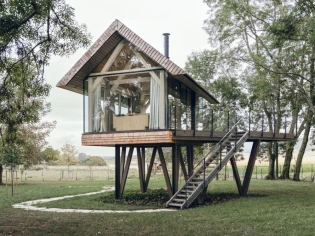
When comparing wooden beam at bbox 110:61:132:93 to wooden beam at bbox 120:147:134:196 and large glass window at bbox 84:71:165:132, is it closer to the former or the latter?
large glass window at bbox 84:71:165:132

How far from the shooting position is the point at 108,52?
1650cm

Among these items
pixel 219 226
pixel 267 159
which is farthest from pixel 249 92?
pixel 219 226

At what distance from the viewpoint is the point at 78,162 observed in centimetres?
6288

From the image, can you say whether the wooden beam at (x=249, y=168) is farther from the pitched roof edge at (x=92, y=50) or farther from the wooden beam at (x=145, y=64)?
the pitched roof edge at (x=92, y=50)

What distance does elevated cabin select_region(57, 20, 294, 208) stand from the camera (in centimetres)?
1524

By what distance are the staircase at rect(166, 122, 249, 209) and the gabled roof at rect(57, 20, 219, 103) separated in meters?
2.95

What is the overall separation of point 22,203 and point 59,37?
8388 millimetres

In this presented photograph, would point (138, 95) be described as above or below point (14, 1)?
below

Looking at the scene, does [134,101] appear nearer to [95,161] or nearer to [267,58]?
[267,58]

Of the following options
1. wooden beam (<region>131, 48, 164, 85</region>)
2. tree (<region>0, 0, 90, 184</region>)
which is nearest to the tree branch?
tree (<region>0, 0, 90, 184</region>)

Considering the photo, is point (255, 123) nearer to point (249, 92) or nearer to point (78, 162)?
point (249, 92)

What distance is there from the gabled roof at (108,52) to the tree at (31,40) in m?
3.40

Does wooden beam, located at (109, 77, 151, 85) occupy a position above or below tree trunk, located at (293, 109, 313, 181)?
above

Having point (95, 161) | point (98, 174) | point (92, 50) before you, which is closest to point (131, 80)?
point (92, 50)
